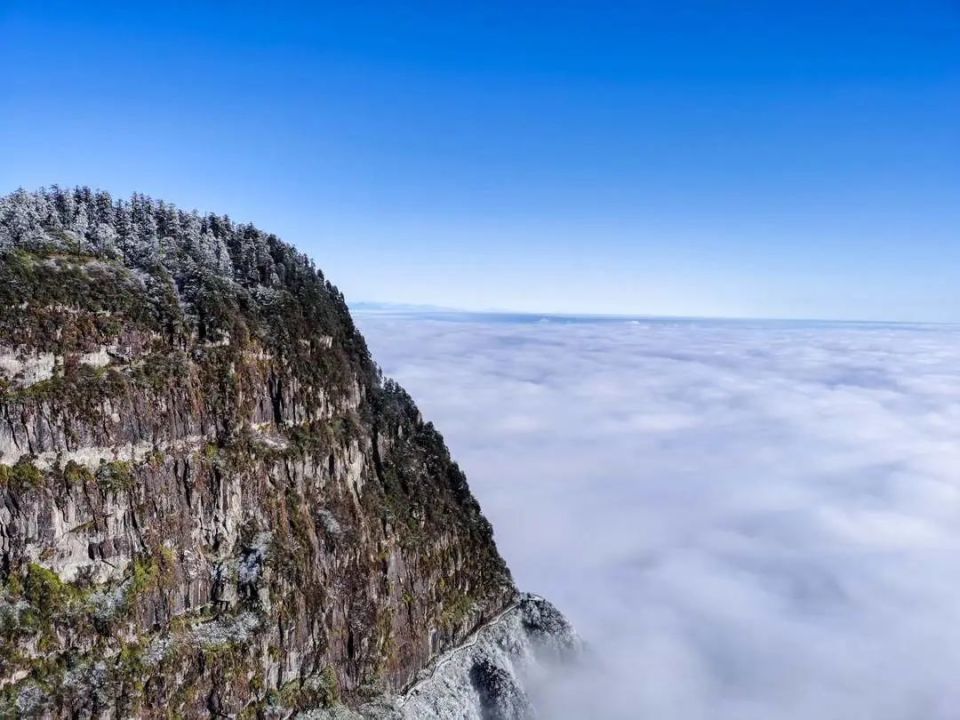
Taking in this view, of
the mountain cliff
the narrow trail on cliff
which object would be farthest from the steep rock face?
the narrow trail on cliff

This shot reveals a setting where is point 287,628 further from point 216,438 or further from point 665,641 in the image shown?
point 665,641

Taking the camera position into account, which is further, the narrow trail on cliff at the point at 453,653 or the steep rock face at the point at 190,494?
the narrow trail on cliff at the point at 453,653

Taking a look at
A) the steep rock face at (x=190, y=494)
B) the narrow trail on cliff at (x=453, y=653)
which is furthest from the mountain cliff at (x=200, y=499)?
the narrow trail on cliff at (x=453, y=653)

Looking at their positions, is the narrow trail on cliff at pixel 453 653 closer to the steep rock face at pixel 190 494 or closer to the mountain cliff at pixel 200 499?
the mountain cliff at pixel 200 499

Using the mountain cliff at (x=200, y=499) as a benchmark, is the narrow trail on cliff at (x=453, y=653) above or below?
below

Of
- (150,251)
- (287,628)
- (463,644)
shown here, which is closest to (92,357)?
(150,251)

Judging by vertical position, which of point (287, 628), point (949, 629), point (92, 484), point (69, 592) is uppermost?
point (92, 484)
